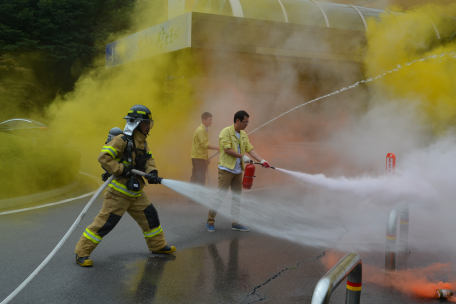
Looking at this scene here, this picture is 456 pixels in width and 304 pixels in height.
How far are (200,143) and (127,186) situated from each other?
3224 mm

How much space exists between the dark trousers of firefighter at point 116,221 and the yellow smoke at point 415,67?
11.1m

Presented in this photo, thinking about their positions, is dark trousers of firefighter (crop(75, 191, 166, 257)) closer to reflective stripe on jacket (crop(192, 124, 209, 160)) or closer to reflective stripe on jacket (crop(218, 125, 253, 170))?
reflective stripe on jacket (crop(218, 125, 253, 170))

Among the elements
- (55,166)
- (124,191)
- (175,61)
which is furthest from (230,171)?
(175,61)

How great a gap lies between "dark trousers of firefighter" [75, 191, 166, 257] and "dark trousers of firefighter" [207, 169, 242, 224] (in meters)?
1.26

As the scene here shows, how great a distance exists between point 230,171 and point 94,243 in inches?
82.3

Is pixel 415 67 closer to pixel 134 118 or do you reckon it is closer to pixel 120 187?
pixel 134 118

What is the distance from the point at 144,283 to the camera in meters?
3.72

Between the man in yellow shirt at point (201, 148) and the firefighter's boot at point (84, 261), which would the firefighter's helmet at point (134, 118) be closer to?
the firefighter's boot at point (84, 261)

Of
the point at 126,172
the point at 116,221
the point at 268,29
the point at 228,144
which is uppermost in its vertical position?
the point at 268,29

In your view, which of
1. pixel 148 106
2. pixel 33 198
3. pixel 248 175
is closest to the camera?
pixel 248 175

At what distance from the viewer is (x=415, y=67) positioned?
42.8ft

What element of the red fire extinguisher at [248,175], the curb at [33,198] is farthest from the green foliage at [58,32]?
the red fire extinguisher at [248,175]

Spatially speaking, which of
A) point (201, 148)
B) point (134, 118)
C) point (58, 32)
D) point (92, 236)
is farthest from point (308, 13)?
point (58, 32)

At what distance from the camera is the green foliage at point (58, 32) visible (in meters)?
24.6
